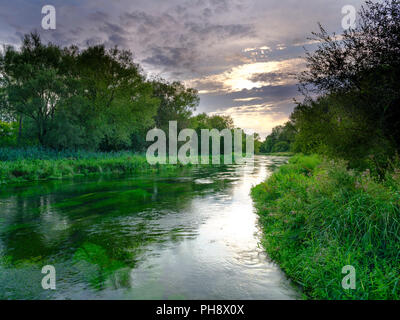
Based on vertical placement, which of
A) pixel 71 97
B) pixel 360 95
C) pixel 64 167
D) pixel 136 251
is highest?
pixel 71 97

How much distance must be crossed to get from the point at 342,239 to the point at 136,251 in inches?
159

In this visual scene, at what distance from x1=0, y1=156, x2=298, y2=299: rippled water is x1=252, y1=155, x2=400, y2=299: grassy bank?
43 centimetres

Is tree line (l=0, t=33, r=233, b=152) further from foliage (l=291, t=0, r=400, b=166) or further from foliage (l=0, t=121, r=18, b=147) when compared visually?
foliage (l=291, t=0, r=400, b=166)

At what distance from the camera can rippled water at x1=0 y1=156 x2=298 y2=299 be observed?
4090mm

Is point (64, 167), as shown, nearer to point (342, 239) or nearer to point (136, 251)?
point (136, 251)

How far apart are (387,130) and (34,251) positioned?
8.70m

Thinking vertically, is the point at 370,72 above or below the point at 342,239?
above

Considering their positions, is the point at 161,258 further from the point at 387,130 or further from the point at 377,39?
the point at 377,39

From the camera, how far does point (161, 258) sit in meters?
5.33

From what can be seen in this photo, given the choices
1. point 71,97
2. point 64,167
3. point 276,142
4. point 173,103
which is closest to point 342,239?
point 64,167

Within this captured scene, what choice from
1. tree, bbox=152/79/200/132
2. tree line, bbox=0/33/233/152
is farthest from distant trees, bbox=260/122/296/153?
tree line, bbox=0/33/233/152

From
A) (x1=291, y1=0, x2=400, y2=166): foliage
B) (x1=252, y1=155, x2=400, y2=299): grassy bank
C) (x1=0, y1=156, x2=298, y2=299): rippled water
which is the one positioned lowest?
(x1=0, y1=156, x2=298, y2=299): rippled water

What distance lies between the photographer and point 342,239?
450cm
